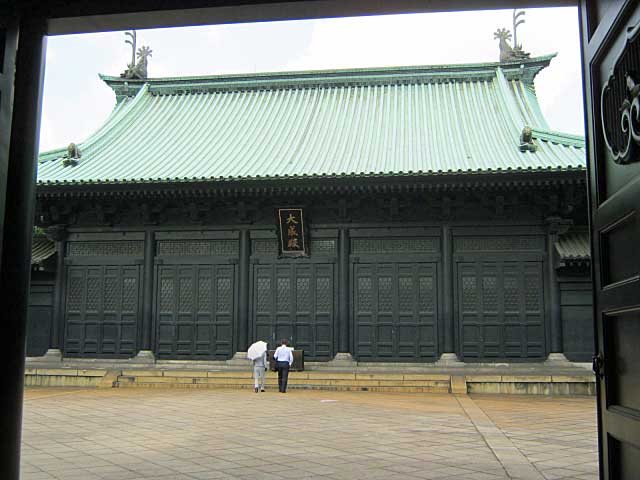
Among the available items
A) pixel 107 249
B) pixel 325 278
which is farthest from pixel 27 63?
pixel 107 249

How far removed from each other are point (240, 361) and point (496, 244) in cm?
711

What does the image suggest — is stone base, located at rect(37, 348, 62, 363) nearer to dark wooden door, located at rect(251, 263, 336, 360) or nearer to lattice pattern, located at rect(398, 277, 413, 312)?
dark wooden door, located at rect(251, 263, 336, 360)

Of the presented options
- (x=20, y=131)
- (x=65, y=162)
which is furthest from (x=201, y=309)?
(x=20, y=131)

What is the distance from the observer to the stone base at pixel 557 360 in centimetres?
1606

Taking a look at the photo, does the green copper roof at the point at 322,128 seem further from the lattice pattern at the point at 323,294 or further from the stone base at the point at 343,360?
the stone base at the point at 343,360

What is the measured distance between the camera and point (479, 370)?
16.2 metres

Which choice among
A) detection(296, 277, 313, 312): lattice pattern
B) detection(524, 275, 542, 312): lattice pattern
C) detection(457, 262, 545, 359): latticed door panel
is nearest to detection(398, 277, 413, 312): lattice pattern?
detection(457, 262, 545, 359): latticed door panel

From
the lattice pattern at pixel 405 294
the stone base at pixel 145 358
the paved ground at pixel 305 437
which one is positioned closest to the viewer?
the paved ground at pixel 305 437

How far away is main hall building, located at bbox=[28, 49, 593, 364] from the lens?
53.8 ft

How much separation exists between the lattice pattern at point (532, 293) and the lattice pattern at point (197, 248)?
744 cm

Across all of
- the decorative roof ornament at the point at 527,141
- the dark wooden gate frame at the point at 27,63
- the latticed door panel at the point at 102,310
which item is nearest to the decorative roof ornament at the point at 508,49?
the decorative roof ornament at the point at 527,141

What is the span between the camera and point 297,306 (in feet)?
56.9

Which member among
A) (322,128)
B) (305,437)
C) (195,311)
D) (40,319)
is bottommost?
(305,437)

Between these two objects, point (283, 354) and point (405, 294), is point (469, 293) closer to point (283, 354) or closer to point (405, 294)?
point (405, 294)
